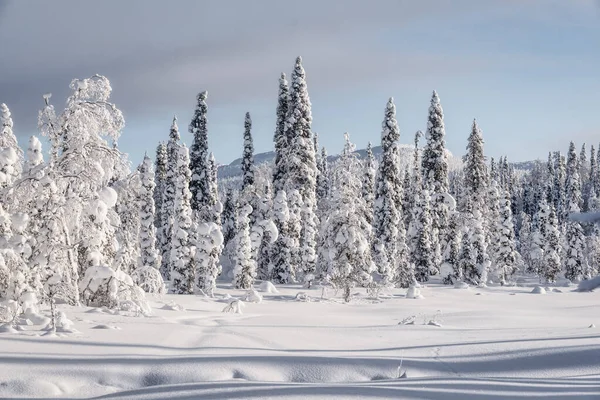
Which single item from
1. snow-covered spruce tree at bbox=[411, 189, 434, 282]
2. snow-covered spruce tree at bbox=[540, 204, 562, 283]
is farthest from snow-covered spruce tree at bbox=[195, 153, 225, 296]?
snow-covered spruce tree at bbox=[540, 204, 562, 283]

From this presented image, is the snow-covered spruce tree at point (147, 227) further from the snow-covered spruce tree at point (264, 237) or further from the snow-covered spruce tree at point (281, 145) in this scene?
the snow-covered spruce tree at point (281, 145)

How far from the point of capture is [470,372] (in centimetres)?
745

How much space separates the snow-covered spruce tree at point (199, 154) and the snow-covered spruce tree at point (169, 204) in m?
1.70

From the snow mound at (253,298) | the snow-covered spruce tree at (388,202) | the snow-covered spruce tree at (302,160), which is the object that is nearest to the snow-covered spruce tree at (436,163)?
the snow-covered spruce tree at (388,202)

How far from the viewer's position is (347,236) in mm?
26484

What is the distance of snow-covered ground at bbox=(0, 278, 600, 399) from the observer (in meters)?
5.84

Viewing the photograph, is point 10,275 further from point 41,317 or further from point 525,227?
point 525,227

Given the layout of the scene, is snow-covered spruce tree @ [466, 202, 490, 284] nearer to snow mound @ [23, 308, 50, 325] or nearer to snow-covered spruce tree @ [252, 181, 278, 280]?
snow-covered spruce tree @ [252, 181, 278, 280]

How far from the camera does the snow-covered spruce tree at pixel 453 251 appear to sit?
41.9 metres

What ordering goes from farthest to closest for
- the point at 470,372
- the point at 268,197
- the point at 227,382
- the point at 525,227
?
the point at 525,227 → the point at 268,197 → the point at 470,372 → the point at 227,382

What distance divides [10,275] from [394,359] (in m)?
7.54

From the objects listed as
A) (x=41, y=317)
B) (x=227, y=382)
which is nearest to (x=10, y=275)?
(x=41, y=317)

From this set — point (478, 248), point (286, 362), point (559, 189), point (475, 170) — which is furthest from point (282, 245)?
point (559, 189)

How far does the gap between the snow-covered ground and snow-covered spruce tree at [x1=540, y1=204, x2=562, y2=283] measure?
147 ft
